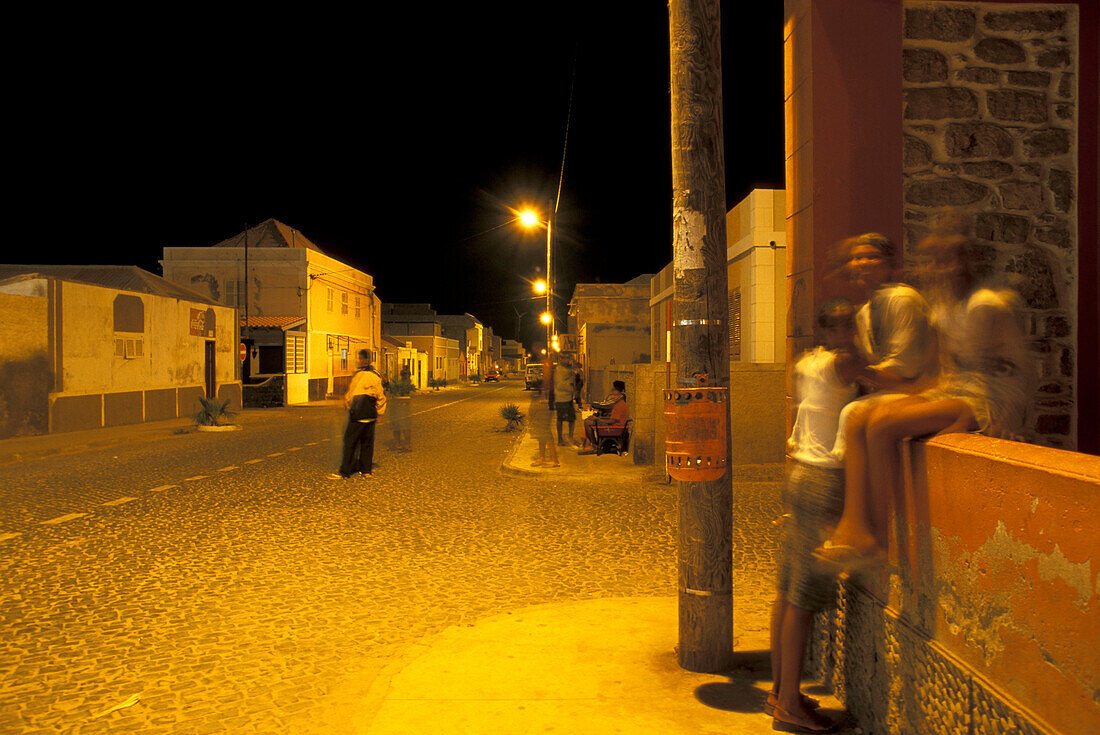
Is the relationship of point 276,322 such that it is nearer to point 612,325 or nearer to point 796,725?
point 612,325

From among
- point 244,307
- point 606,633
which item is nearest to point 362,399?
point 606,633

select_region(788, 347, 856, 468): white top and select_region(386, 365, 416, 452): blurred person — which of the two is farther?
select_region(386, 365, 416, 452): blurred person

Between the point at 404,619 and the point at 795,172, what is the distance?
3740 mm

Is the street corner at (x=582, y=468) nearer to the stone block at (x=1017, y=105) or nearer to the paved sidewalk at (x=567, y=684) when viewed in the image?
the paved sidewalk at (x=567, y=684)

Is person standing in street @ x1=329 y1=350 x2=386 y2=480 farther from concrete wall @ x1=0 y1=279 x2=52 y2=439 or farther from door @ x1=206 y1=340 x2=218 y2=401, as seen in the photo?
door @ x1=206 y1=340 x2=218 y2=401

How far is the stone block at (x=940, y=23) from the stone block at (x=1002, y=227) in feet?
3.63

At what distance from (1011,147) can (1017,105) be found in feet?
0.87

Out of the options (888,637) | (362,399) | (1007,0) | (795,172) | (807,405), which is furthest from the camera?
(362,399)

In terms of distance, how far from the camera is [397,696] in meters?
3.62

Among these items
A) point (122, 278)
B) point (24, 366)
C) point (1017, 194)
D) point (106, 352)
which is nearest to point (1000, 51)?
point (1017, 194)

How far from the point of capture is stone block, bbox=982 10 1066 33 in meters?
4.62

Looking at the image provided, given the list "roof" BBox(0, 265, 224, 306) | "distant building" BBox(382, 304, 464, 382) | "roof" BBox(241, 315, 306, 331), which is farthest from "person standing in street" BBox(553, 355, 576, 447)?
"distant building" BBox(382, 304, 464, 382)

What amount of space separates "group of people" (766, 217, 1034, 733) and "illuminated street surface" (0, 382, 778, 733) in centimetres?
178

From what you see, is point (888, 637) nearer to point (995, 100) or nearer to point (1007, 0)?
→ point (995, 100)
